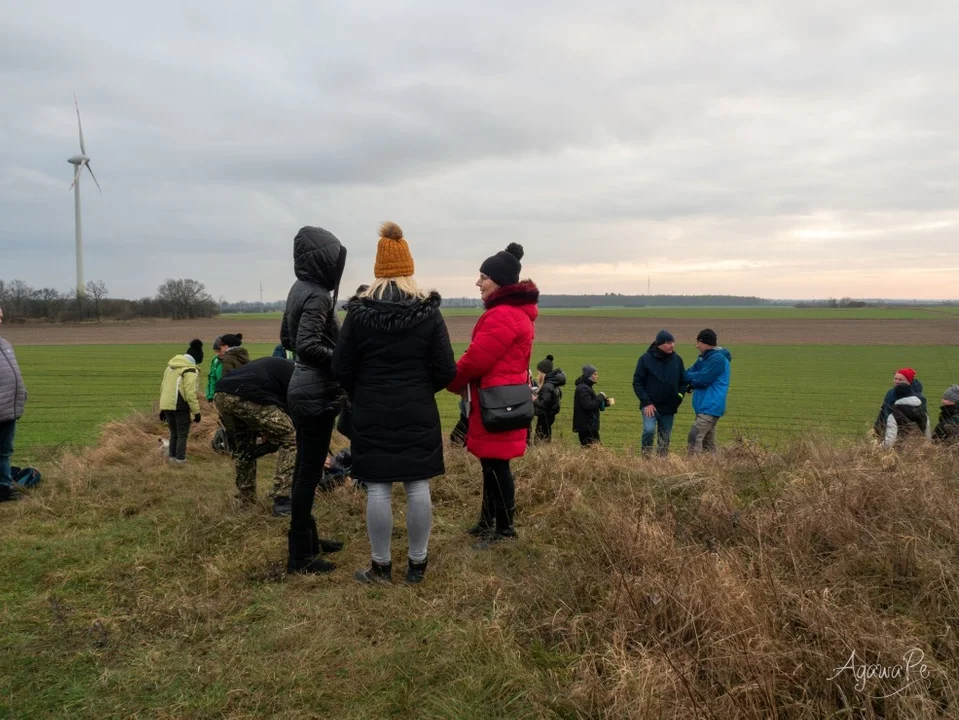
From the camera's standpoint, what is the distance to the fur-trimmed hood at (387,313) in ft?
11.5

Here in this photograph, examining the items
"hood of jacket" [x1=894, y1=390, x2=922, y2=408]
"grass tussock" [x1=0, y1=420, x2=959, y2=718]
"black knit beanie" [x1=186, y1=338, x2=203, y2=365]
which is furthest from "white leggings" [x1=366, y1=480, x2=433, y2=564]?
"hood of jacket" [x1=894, y1=390, x2=922, y2=408]

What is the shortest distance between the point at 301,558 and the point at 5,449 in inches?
161

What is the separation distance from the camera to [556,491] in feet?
16.7

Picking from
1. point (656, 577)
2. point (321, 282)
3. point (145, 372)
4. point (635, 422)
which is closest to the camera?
point (656, 577)

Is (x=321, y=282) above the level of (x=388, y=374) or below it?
above

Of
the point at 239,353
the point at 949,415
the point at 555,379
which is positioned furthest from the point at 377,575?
the point at 949,415

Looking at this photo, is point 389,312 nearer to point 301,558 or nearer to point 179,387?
point 301,558

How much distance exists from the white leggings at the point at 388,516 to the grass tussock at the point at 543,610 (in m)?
0.24

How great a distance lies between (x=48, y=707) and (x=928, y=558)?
4.03 metres

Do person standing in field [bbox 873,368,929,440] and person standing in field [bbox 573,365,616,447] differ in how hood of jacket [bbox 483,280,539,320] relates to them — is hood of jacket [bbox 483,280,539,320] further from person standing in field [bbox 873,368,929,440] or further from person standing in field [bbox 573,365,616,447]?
person standing in field [bbox 873,368,929,440]

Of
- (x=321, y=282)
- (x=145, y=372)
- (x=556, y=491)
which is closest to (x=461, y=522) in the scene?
(x=556, y=491)

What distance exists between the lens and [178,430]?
8023 millimetres

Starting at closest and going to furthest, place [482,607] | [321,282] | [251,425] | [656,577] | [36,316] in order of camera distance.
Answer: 1. [656,577]
2. [482,607]
3. [321,282]
4. [251,425]
5. [36,316]

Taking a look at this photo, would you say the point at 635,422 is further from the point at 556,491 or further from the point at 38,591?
the point at 38,591
